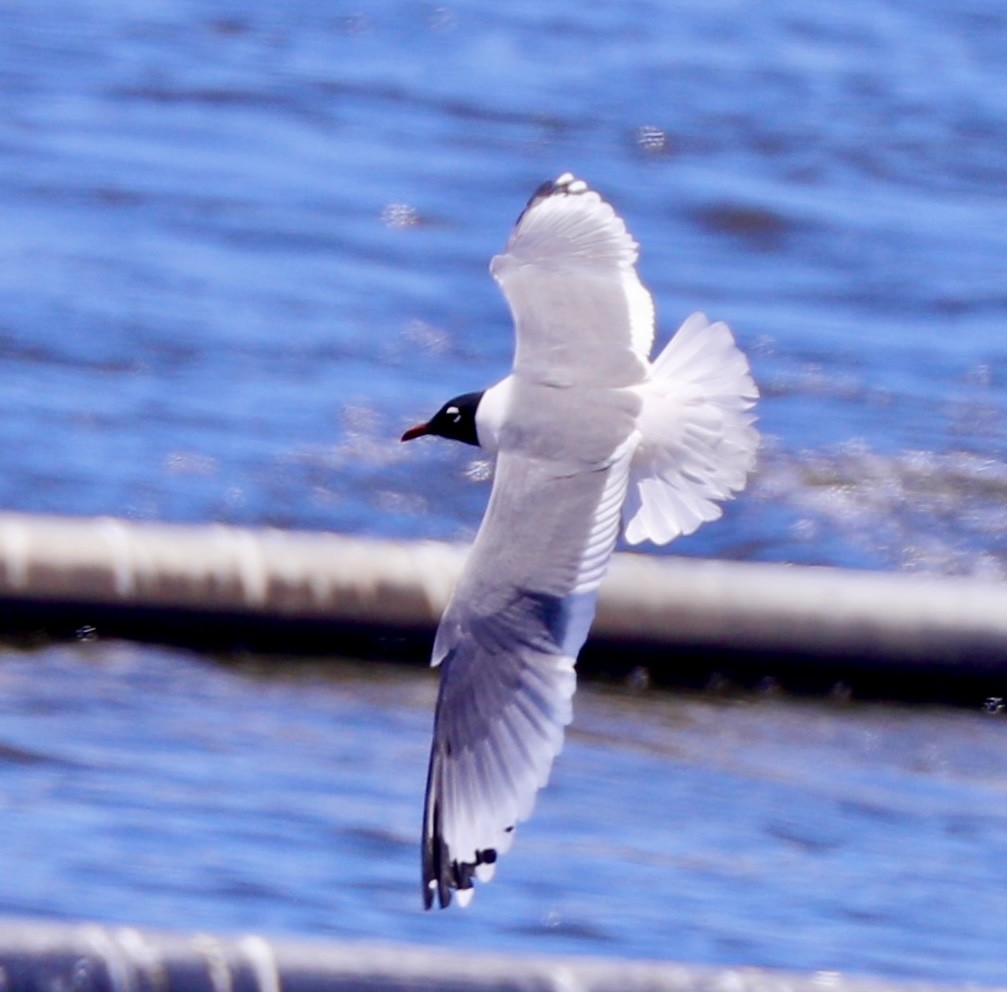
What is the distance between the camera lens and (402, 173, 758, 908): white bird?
263 cm

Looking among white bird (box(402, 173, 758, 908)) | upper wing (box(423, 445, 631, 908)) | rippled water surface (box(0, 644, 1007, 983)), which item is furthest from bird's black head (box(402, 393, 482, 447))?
rippled water surface (box(0, 644, 1007, 983))

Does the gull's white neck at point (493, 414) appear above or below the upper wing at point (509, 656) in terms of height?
above

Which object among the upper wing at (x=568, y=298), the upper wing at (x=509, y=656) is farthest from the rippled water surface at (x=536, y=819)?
the upper wing at (x=568, y=298)

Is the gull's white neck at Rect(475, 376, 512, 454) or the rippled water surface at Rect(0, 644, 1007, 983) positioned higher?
the gull's white neck at Rect(475, 376, 512, 454)

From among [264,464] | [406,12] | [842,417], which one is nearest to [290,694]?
[264,464]

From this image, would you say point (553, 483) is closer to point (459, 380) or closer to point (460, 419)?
point (460, 419)

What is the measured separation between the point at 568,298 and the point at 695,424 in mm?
202

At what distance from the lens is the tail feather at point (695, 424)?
9.42 feet

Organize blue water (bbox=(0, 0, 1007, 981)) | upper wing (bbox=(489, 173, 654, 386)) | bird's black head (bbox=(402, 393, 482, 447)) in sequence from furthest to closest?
blue water (bbox=(0, 0, 1007, 981))
bird's black head (bbox=(402, 393, 482, 447))
upper wing (bbox=(489, 173, 654, 386))

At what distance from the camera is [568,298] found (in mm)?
2793

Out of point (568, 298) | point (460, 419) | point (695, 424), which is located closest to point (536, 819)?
point (460, 419)

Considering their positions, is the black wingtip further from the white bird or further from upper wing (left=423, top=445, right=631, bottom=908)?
upper wing (left=423, top=445, right=631, bottom=908)

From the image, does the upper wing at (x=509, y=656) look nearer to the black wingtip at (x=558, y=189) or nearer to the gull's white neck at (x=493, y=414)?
the gull's white neck at (x=493, y=414)

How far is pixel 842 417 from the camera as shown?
227 inches
